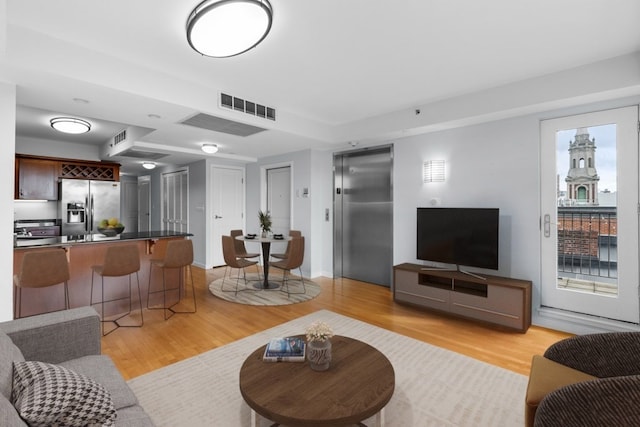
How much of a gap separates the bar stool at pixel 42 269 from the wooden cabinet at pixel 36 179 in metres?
3.89

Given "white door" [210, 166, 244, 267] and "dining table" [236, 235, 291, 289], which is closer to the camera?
"dining table" [236, 235, 291, 289]

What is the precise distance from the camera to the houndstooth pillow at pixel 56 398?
1084 mm

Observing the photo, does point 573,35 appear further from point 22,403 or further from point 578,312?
point 22,403

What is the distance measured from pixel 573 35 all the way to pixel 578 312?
2.72 m

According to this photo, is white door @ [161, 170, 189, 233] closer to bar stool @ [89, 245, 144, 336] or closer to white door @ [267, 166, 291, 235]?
white door @ [267, 166, 291, 235]

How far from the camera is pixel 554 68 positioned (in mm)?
3033

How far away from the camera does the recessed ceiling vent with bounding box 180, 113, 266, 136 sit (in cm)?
375

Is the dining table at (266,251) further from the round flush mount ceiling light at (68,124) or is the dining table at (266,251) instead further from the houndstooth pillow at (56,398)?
the houndstooth pillow at (56,398)

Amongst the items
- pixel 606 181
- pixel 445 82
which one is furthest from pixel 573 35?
pixel 606 181

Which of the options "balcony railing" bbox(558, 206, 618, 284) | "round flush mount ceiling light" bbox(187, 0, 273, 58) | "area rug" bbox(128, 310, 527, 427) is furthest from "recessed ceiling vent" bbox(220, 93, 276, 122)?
"balcony railing" bbox(558, 206, 618, 284)

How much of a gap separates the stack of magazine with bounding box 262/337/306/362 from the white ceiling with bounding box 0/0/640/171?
2.26m

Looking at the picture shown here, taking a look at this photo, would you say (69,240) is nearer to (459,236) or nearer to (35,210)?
(35,210)

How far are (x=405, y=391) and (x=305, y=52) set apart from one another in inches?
111

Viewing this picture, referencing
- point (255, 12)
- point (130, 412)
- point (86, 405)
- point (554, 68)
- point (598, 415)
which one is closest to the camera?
point (598, 415)
